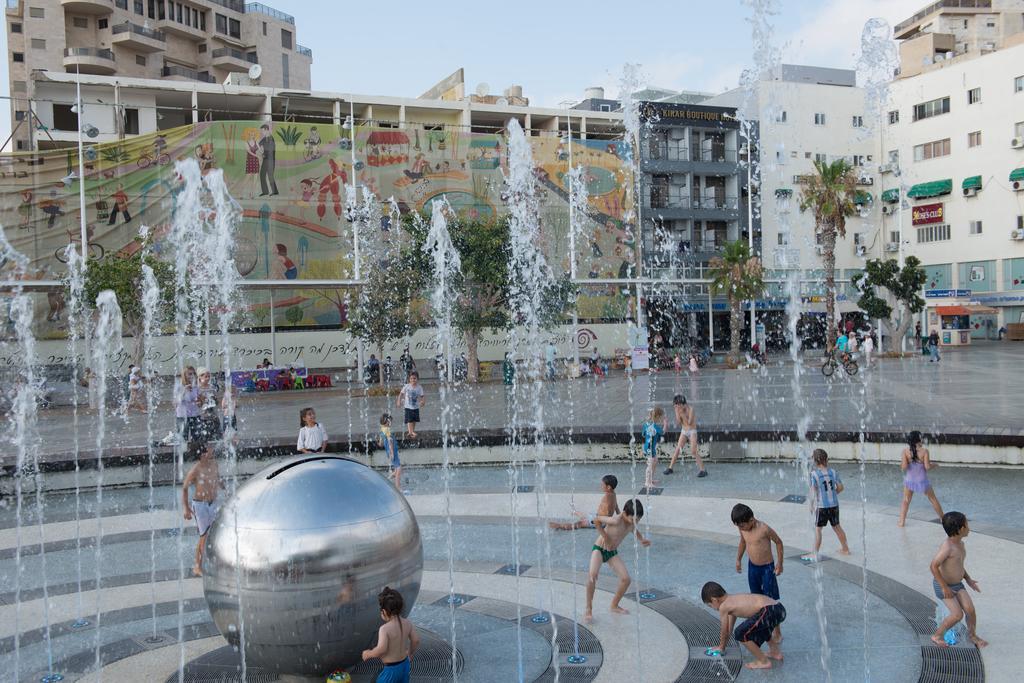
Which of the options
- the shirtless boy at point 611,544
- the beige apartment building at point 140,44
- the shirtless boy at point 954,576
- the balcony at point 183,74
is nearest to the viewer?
the shirtless boy at point 954,576

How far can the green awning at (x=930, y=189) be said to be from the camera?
2232 inches

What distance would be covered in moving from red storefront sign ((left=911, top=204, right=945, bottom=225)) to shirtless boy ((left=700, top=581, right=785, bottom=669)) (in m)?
58.7

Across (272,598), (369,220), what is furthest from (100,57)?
(272,598)

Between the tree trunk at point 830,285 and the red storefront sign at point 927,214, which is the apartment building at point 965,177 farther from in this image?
the tree trunk at point 830,285

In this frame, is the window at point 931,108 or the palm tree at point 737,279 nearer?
the palm tree at point 737,279

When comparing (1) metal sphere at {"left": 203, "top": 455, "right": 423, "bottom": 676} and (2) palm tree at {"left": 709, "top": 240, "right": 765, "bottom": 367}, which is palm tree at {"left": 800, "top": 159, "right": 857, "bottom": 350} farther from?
(1) metal sphere at {"left": 203, "top": 455, "right": 423, "bottom": 676}

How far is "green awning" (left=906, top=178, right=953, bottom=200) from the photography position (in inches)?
2232

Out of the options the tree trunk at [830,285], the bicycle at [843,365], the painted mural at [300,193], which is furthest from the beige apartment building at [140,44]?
the bicycle at [843,365]

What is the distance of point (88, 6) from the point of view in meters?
60.1

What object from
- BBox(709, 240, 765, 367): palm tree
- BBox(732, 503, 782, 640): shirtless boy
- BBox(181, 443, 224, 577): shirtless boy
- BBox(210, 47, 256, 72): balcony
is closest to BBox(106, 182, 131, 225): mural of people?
BBox(210, 47, 256, 72): balcony

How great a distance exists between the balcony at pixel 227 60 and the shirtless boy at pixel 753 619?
69.2 meters

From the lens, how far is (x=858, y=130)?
2436 inches

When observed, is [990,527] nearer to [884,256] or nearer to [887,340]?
[887,340]

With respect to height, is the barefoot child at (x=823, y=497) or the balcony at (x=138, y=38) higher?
the balcony at (x=138, y=38)
